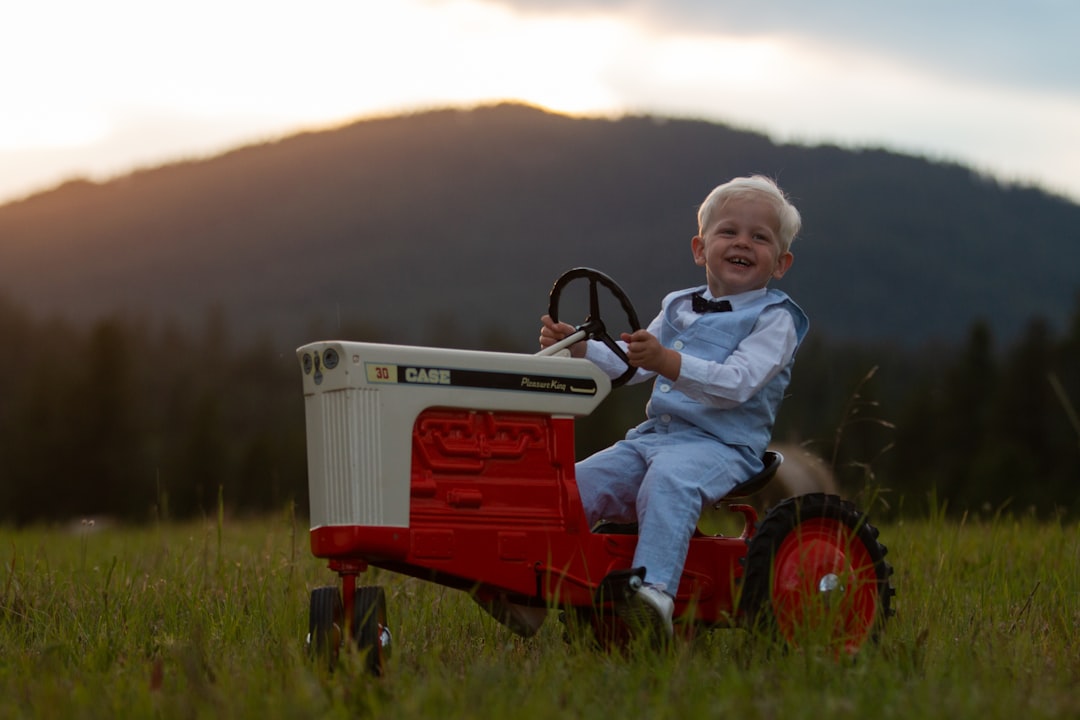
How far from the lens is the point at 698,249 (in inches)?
202

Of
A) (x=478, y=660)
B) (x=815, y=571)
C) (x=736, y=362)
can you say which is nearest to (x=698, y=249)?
(x=736, y=362)

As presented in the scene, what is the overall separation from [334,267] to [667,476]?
489 feet

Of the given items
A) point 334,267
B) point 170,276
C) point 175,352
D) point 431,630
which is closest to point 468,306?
point 334,267

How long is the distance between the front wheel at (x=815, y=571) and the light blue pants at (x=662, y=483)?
0.25m

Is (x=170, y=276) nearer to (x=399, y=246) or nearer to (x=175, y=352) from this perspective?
(x=399, y=246)

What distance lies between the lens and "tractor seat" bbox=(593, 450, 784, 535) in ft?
15.3

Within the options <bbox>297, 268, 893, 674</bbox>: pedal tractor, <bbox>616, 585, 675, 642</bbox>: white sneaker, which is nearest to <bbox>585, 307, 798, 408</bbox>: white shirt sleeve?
<bbox>297, 268, 893, 674</bbox>: pedal tractor

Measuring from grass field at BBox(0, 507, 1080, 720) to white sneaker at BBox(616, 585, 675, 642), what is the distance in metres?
0.15

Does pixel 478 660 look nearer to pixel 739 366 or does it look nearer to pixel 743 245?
pixel 739 366

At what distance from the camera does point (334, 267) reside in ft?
495

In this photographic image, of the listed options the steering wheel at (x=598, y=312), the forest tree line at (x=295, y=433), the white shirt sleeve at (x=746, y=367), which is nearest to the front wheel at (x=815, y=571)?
the white shirt sleeve at (x=746, y=367)

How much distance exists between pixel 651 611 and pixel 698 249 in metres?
1.64

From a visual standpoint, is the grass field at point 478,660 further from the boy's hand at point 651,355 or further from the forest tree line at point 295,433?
the forest tree line at point 295,433

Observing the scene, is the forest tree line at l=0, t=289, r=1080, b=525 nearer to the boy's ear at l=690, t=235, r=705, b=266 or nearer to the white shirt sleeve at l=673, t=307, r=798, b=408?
the boy's ear at l=690, t=235, r=705, b=266
